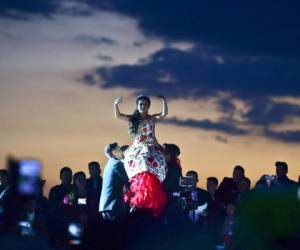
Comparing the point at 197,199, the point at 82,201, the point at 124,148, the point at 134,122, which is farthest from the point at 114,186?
the point at 197,199

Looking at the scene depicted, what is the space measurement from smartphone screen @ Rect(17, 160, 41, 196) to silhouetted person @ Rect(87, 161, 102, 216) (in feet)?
8.41

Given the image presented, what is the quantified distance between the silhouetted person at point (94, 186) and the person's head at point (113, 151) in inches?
49.9

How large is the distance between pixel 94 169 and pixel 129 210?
192 cm

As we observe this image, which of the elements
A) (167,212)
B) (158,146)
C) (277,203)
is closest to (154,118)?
(158,146)

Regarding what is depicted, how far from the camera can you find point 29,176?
50.9 ft

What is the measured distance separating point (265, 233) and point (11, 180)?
14.7 ft

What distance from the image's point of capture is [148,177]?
16719 millimetres

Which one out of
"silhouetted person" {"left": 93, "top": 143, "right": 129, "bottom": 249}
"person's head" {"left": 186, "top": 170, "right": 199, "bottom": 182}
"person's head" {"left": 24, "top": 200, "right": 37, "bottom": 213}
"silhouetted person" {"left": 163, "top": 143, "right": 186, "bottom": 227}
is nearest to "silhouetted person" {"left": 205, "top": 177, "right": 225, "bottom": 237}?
"person's head" {"left": 186, "top": 170, "right": 199, "bottom": 182}

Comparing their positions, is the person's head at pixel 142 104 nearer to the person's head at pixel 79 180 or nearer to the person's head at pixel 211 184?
the person's head at pixel 79 180

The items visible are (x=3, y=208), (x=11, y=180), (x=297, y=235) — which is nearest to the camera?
(x=297, y=235)

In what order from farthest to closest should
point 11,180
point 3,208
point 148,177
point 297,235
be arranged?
point 3,208, point 148,177, point 11,180, point 297,235

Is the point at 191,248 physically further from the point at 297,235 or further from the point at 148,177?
the point at 297,235

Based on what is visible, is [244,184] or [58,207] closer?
[58,207]

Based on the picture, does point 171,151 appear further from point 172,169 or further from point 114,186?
point 114,186
